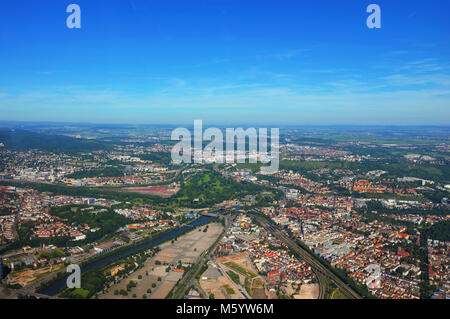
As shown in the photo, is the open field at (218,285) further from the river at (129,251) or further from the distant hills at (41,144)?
the distant hills at (41,144)

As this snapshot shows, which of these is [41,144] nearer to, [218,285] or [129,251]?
[129,251]

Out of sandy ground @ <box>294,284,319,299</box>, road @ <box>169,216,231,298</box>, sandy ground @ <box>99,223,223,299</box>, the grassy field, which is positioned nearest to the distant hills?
sandy ground @ <box>99,223,223,299</box>

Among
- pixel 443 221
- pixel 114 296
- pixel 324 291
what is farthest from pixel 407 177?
pixel 114 296

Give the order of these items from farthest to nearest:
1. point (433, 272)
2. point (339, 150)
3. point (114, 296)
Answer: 1. point (339, 150)
2. point (433, 272)
3. point (114, 296)

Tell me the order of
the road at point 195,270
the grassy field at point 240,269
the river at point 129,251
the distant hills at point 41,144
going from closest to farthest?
the river at point 129,251 → the road at point 195,270 → the grassy field at point 240,269 → the distant hills at point 41,144

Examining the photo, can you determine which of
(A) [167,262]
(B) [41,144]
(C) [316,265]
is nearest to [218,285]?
(A) [167,262]

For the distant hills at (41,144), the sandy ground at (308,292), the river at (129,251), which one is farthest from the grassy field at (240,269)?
the distant hills at (41,144)
